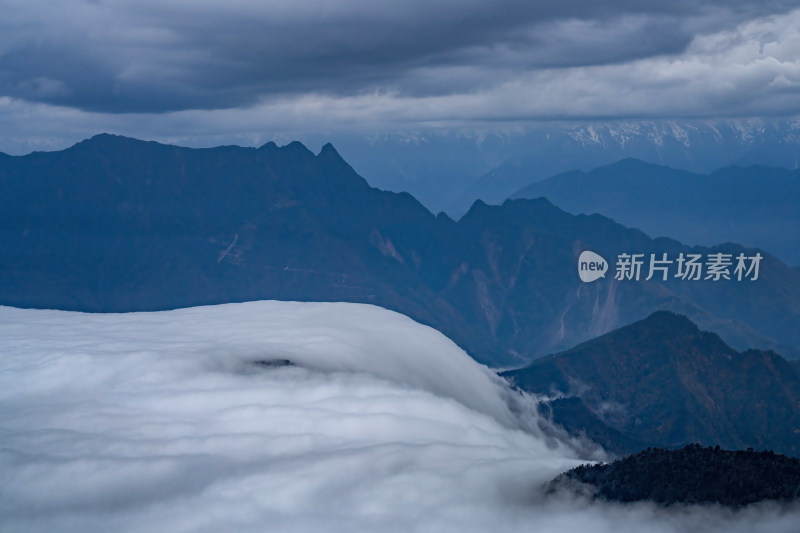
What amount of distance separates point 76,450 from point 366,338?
2151 inches

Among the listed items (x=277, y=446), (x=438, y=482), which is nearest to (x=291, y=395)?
(x=277, y=446)

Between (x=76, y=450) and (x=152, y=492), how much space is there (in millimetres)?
10508

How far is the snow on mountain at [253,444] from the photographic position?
1895 inches

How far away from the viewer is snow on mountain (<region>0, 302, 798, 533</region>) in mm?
48125

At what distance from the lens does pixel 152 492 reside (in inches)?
2132

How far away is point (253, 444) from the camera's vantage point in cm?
6362

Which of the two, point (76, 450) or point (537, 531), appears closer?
point (537, 531)

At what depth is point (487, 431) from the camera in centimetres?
8950

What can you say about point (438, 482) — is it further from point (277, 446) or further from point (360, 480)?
point (277, 446)

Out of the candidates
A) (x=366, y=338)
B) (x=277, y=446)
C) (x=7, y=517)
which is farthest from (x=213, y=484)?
(x=366, y=338)

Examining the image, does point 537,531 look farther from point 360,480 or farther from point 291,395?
point 291,395

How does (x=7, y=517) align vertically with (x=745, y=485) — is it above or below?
below

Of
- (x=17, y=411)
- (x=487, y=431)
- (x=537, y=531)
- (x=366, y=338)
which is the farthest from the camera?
(x=366, y=338)

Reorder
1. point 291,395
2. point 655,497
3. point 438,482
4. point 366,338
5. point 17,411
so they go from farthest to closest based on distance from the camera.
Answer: point 366,338
point 291,395
point 17,411
point 438,482
point 655,497
